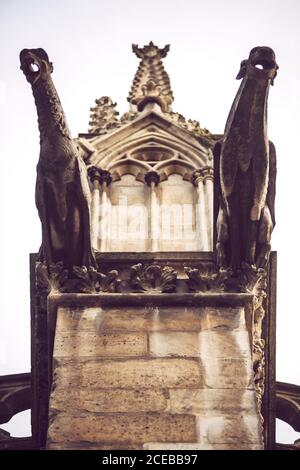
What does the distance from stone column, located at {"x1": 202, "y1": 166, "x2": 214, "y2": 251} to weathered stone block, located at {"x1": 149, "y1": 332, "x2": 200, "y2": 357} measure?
2904 millimetres

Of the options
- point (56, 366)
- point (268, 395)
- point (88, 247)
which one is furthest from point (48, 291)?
point (268, 395)

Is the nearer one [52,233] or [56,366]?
[56,366]

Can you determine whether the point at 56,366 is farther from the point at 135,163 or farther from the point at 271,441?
the point at 135,163

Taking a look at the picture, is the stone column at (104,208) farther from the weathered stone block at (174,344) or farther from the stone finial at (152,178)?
the weathered stone block at (174,344)

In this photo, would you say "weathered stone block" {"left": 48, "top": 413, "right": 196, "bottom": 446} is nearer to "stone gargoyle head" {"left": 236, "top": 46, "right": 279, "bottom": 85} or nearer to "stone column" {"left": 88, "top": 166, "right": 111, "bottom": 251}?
"stone gargoyle head" {"left": 236, "top": 46, "right": 279, "bottom": 85}

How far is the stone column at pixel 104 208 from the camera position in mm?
14921

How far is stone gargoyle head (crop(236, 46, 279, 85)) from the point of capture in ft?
39.9

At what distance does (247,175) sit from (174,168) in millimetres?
4391

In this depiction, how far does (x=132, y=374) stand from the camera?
11273 millimetres

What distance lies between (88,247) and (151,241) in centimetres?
224

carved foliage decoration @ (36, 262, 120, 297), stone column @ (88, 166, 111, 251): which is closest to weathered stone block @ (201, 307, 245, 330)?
carved foliage decoration @ (36, 262, 120, 297)

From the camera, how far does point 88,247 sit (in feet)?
42.4

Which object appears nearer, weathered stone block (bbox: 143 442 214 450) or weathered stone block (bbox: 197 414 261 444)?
weathered stone block (bbox: 143 442 214 450)

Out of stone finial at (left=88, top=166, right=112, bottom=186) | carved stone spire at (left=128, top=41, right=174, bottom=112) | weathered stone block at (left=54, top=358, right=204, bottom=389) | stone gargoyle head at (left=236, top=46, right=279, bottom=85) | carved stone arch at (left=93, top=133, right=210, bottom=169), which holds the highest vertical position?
carved stone spire at (left=128, top=41, right=174, bottom=112)
